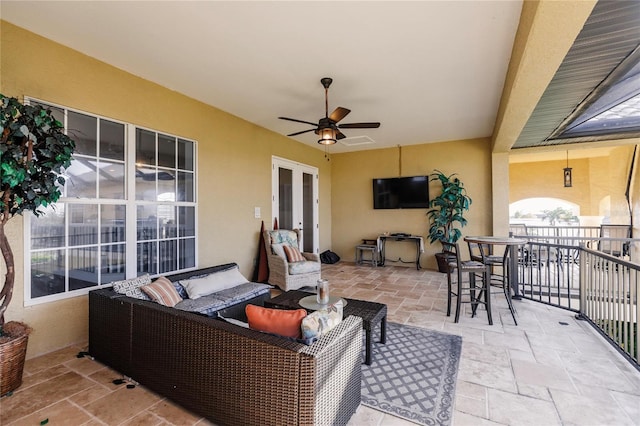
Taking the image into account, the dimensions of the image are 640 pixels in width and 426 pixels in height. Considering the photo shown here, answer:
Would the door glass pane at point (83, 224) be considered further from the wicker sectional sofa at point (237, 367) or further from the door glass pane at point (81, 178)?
the wicker sectional sofa at point (237, 367)

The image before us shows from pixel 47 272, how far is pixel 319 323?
108 inches

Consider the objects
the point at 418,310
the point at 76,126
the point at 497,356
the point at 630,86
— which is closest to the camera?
the point at 497,356

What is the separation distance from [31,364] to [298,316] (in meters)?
2.56

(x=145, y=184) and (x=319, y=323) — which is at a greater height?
(x=145, y=184)

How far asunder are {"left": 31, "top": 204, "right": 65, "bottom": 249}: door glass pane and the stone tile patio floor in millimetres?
1012

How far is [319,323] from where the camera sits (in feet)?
5.25

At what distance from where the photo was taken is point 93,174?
298cm

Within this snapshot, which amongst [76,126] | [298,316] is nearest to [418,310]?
[298,316]

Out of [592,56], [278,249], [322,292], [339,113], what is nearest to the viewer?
[592,56]

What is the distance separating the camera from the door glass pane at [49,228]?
8.50 ft

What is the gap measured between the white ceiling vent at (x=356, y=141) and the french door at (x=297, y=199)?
1.01 meters

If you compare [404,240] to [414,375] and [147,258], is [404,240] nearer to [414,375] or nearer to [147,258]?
[414,375]

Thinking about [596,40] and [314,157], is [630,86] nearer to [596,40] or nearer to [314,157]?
[596,40]

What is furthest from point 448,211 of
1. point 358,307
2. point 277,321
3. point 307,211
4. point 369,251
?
point 277,321
